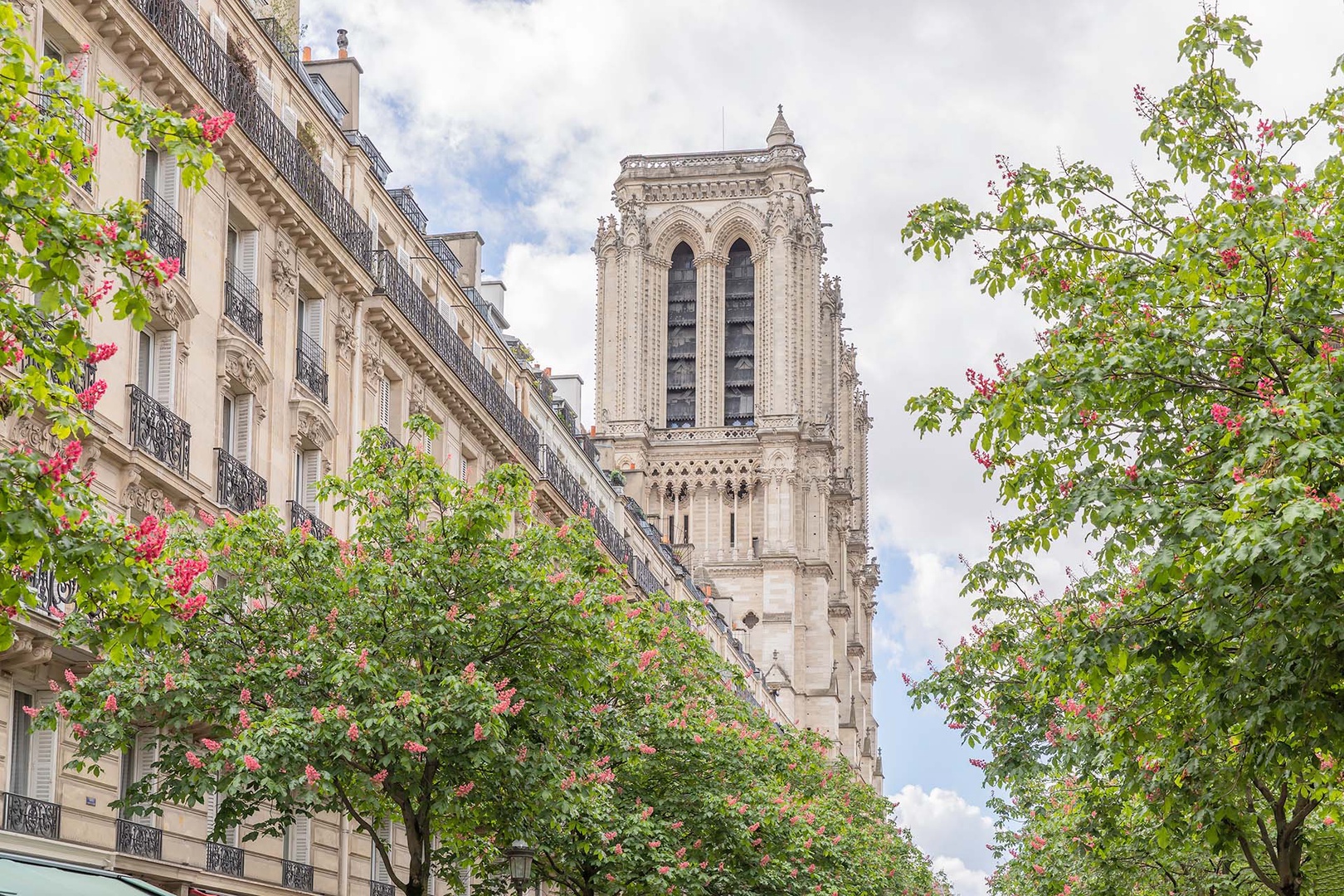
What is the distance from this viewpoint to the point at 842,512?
135875mm

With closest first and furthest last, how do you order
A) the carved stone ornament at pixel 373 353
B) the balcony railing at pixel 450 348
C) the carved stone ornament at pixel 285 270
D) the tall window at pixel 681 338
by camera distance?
1. the carved stone ornament at pixel 285 270
2. the carved stone ornament at pixel 373 353
3. the balcony railing at pixel 450 348
4. the tall window at pixel 681 338

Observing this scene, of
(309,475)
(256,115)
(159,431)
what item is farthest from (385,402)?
(159,431)

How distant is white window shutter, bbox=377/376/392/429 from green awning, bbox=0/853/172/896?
28239 millimetres

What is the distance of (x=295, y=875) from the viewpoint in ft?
105

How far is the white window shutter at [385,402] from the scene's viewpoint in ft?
129

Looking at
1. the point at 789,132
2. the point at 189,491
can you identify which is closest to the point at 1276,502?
the point at 189,491

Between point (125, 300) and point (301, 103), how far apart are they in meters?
24.7

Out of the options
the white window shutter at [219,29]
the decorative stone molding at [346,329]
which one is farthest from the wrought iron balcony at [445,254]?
the white window shutter at [219,29]

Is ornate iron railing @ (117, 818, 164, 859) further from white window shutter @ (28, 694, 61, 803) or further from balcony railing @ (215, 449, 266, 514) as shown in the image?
balcony railing @ (215, 449, 266, 514)

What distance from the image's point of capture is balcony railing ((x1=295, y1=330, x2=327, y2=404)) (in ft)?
112

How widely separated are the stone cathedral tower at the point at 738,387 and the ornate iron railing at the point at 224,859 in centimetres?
8417

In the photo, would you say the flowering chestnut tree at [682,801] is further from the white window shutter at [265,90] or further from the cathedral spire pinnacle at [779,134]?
the cathedral spire pinnacle at [779,134]

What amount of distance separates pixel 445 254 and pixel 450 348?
4.32 meters

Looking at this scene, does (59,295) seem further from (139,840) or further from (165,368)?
(165,368)
